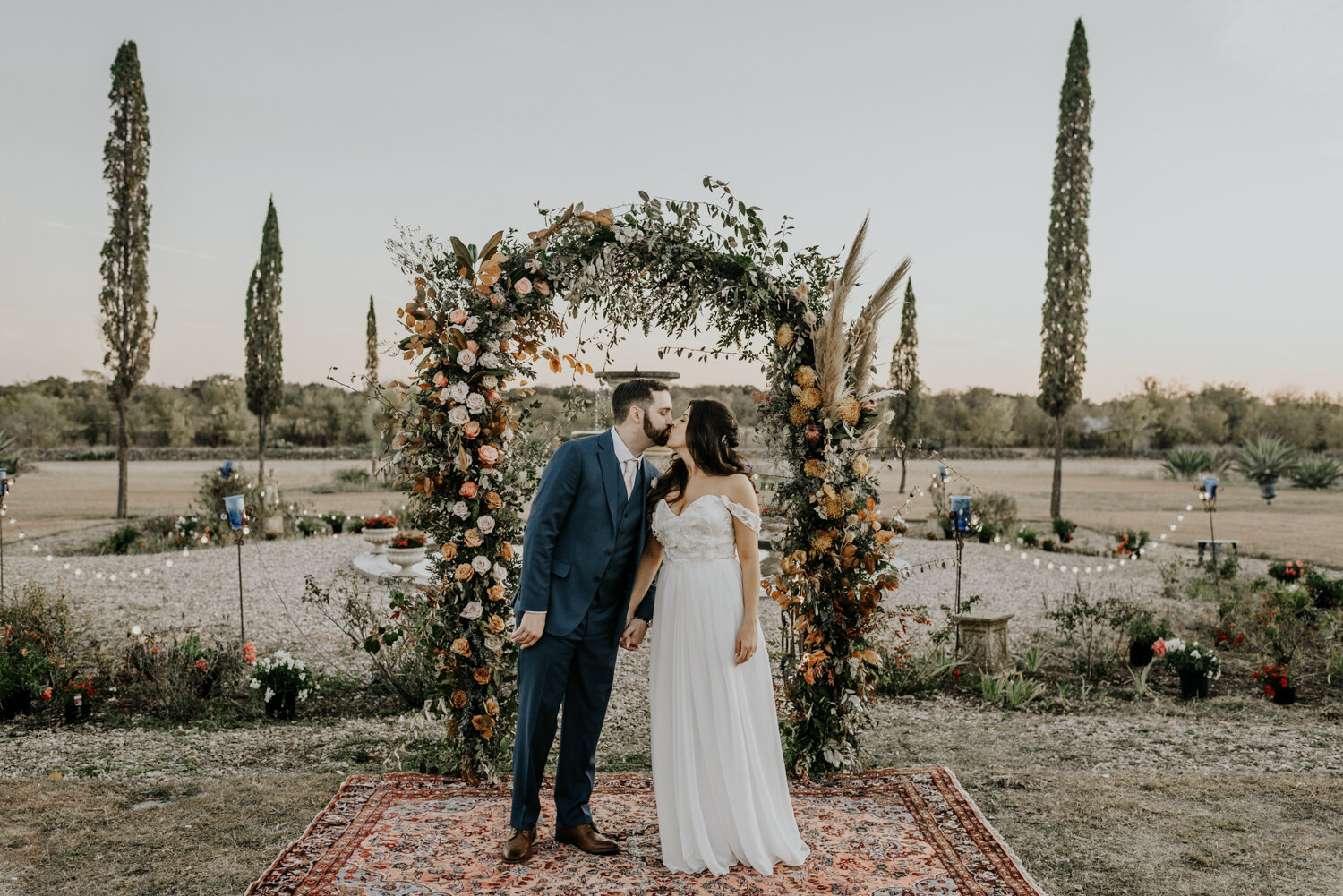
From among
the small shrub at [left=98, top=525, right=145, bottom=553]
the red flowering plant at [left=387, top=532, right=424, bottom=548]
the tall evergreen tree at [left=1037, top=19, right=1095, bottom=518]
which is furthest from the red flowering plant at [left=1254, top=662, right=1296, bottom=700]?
the small shrub at [left=98, top=525, right=145, bottom=553]

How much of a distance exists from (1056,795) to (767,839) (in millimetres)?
1880

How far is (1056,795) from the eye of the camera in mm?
4398

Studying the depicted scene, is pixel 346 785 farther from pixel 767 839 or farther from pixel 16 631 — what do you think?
pixel 16 631

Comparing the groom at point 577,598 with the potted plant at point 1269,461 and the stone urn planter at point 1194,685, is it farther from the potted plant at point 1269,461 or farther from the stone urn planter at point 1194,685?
the potted plant at point 1269,461

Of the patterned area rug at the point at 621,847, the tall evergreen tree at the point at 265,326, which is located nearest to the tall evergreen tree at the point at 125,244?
the tall evergreen tree at the point at 265,326

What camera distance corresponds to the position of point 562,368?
15.6 feet

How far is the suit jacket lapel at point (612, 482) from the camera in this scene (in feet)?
11.7

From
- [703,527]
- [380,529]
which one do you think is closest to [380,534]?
[380,529]

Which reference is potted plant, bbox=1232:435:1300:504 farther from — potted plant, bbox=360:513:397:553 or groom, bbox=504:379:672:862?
groom, bbox=504:379:672:862

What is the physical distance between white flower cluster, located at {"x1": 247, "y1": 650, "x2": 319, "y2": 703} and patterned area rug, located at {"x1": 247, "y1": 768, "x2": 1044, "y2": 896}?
153cm

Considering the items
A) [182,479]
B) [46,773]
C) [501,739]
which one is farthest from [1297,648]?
[182,479]

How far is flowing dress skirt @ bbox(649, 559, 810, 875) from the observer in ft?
11.3

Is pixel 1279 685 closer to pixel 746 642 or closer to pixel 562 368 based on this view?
pixel 746 642

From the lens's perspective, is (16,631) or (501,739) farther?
(16,631)
